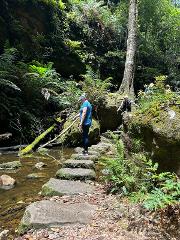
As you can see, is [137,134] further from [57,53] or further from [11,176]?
[57,53]

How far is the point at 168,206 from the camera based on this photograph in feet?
13.0

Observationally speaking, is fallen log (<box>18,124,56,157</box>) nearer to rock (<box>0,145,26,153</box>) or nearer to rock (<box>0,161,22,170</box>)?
rock (<box>0,145,26,153</box>)

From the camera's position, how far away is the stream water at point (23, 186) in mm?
4882

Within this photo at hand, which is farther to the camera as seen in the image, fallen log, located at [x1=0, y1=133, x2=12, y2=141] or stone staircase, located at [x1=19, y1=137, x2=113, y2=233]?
fallen log, located at [x1=0, y1=133, x2=12, y2=141]

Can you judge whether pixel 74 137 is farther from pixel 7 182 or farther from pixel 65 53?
pixel 65 53

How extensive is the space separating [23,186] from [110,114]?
25.9 ft

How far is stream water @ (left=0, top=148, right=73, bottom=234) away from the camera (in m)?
4.88

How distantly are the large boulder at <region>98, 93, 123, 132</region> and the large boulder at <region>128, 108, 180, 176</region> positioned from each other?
8.39 meters

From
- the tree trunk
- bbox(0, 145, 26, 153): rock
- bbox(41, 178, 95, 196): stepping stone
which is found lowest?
bbox(0, 145, 26, 153): rock

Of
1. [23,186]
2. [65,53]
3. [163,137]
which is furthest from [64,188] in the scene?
[65,53]

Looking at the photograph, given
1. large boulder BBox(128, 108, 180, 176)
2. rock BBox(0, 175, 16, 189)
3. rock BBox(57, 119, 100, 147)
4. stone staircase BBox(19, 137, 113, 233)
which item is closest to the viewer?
stone staircase BBox(19, 137, 113, 233)

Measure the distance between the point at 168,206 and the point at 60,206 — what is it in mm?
1446

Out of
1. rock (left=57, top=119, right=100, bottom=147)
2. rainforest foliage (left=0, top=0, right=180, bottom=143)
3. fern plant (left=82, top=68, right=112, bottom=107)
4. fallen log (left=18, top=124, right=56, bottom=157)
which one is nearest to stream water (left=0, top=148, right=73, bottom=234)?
fallen log (left=18, top=124, right=56, bottom=157)

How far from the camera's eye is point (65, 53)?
17.2 meters
